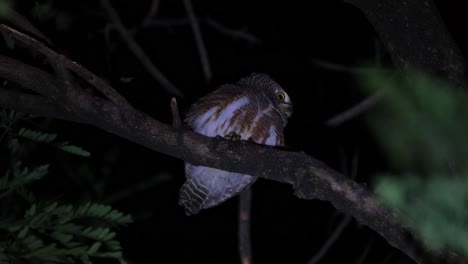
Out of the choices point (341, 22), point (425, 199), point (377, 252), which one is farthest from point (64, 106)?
point (377, 252)

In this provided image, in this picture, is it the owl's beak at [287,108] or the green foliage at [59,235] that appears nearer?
the green foliage at [59,235]

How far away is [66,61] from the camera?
1952mm

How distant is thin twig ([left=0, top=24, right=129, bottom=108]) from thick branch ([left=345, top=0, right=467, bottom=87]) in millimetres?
1064

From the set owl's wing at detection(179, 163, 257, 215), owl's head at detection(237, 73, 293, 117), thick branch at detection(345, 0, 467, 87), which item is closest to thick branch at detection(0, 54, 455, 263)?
thick branch at detection(345, 0, 467, 87)

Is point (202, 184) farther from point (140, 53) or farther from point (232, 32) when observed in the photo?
point (232, 32)

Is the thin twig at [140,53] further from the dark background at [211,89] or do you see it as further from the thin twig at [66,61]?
the thin twig at [66,61]

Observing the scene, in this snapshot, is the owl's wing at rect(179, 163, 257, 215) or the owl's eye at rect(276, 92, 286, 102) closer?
the owl's wing at rect(179, 163, 257, 215)

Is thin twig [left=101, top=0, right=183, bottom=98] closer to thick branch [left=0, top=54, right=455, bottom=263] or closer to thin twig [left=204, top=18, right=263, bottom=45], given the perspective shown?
thin twig [left=204, top=18, right=263, bottom=45]

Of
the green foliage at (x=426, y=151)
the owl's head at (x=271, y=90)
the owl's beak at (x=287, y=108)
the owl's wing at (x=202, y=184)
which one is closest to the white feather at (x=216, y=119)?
the owl's wing at (x=202, y=184)

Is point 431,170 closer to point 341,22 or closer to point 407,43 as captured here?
point 407,43

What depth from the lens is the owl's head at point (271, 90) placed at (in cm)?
349

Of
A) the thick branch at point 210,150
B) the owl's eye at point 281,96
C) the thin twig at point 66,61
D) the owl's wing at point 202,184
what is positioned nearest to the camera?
the thick branch at point 210,150

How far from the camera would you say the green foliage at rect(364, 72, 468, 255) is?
19.7 inches

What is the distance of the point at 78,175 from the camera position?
5.29m
